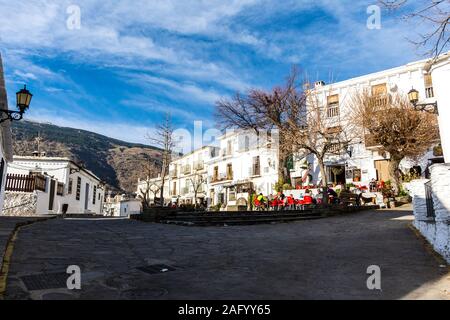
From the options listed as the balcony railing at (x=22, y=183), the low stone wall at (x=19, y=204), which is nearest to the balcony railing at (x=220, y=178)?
the balcony railing at (x=22, y=183)

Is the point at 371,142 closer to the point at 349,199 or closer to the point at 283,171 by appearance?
the point at 349,199

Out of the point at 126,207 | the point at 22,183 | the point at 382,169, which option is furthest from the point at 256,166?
the point at 126,207

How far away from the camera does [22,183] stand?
16969 millimetres

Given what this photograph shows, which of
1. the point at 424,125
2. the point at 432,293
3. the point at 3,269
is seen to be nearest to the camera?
Answer: the point at 432,293

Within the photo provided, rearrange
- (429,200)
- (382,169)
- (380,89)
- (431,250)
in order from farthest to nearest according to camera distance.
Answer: (380,89) → (382,169) → (429,200) → (431,250)

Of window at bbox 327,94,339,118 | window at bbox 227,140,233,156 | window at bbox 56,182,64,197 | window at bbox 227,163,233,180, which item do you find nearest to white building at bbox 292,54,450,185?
window at bbox 327,94,339,118

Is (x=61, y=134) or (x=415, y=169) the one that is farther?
(x=61, y=134)

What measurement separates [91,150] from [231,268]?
8414 cm

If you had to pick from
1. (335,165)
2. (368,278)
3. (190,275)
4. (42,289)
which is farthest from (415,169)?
(42,289)

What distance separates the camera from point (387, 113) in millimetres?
19625
